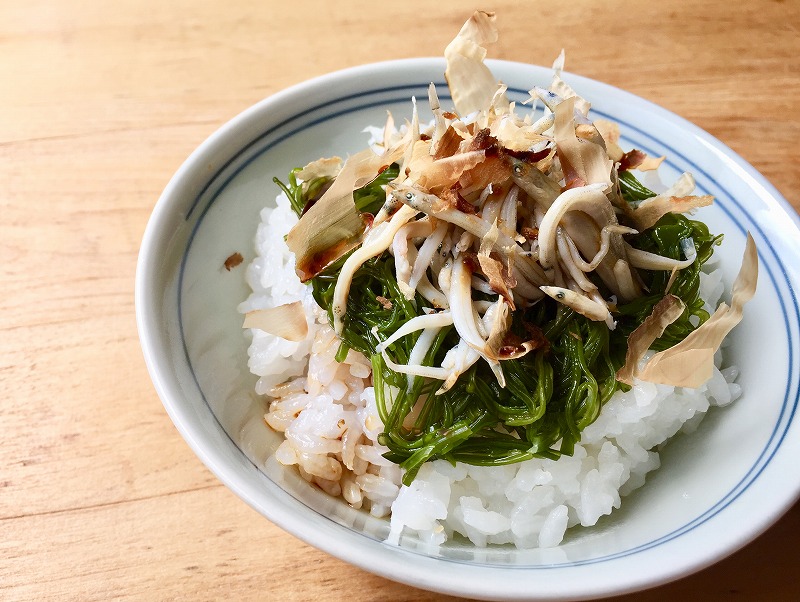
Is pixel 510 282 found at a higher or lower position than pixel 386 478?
higher

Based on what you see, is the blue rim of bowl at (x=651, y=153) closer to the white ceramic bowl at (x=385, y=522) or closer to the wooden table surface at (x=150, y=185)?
the white ceramic bowl at (x=385, y=522)

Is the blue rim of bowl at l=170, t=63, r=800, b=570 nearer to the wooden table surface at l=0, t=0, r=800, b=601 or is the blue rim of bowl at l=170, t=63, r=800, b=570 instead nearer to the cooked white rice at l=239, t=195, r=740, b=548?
the cooked white rice at l=239, t=195, r=740, b=548

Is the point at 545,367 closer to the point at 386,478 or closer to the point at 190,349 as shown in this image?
the point at 386,478

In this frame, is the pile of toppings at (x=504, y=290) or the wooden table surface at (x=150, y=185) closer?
the pile of toppings at (x=504, y=290)

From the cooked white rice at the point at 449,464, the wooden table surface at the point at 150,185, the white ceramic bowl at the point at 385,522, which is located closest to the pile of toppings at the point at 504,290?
the cooked white rice at the point at 449,464

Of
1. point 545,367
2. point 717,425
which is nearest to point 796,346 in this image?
point 717,425

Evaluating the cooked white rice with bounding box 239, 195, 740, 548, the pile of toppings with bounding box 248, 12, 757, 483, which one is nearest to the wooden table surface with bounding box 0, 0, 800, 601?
the cooked white rice with bounding box 239, 195, 740, 548
